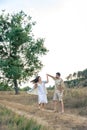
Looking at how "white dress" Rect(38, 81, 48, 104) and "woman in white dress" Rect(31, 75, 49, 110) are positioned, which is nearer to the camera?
"woman in white dress" Rect(31, 75, 49, 110)

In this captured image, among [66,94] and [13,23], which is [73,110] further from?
[13,23]

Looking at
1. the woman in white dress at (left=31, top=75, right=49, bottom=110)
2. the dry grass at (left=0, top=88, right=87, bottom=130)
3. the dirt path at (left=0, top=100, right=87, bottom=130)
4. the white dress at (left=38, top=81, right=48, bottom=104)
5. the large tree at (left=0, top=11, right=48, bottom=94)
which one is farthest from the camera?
the large tree at (left=0, top=11, right=48, bottom=94)

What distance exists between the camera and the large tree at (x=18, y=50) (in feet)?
149

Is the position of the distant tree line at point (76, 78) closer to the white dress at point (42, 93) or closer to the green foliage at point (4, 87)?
the green foliage at point (4, 87)

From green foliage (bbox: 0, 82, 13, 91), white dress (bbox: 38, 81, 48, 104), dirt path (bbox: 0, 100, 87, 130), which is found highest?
green foliage (bbox: 0, 82, 13, 91)

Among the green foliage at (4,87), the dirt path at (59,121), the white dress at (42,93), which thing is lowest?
the dirt path at (59,121)

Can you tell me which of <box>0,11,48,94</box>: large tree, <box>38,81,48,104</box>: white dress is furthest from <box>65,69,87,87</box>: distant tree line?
<box>38,81,48,104</box>: white dress

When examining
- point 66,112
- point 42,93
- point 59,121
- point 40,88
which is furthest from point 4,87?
point 59,121

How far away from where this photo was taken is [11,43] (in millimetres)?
45812

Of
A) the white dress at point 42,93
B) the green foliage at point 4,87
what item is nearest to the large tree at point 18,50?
the green foliage at point 4,87

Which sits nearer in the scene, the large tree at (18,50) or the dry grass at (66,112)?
the dry grass at (66,112)

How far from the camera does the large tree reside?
1786 inches

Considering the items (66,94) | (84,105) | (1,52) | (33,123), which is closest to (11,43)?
(1,52)

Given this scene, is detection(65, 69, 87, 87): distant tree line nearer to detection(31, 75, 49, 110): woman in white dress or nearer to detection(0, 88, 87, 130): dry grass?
detection(0, 88, 87, 130): dry grass
